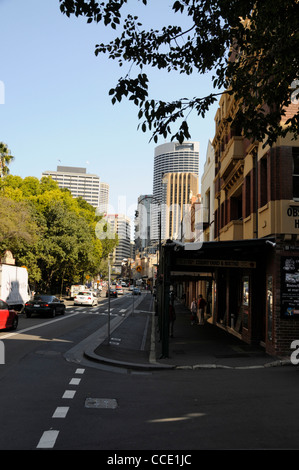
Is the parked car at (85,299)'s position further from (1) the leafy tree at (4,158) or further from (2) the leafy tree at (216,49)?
(2) the leafy tree at (216,49)

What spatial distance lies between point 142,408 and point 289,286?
800 cm

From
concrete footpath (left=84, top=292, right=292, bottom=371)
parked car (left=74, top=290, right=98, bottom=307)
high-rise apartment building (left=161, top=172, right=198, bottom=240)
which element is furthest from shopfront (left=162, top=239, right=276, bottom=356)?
high-rise apartment building (left=161, top=172, right=198, bottom=240)

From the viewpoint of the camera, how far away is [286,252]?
14.2m

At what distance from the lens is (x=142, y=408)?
7668 mm

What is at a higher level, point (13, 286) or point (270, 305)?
point (13, 286)

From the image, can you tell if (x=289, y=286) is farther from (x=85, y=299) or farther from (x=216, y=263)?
(x=85, y=299)

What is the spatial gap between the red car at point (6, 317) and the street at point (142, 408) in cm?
587

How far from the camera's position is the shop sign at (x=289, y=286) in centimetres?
1397

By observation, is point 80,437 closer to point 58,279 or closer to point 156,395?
point 156,395

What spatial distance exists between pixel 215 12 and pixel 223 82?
1552 millimetres

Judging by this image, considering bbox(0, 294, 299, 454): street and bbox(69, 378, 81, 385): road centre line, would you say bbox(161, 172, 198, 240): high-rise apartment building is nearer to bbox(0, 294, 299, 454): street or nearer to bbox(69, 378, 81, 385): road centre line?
bbox(0, 294, 299, 454): street

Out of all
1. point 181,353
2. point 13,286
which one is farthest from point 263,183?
point 13,286

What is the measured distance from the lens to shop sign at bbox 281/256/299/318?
13969mm
